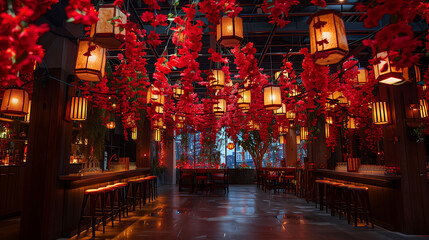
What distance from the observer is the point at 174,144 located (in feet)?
42.7

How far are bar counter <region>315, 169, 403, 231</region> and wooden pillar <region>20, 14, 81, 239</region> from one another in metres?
4.66

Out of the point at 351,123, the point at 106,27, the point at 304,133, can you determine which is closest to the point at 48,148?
the point at 106,27

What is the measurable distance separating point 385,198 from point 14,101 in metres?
5.72

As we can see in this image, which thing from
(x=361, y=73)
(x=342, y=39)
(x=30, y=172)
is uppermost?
(x=361, y=73)

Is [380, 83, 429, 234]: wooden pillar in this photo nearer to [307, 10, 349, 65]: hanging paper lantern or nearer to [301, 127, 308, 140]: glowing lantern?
[307, 10, 349, 65]: hanging paper lantern

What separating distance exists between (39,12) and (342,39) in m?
2.20

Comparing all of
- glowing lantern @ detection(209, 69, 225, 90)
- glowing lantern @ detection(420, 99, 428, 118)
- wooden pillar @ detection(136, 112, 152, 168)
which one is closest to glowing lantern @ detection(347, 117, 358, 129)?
glowing lantern @ detection(420, 99, 428, 118)

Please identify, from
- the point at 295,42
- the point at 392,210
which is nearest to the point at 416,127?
the point at 392,210

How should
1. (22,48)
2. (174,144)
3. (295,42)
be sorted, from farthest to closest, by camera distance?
1. (174,144)
2. (295,42)
3. (22,48)

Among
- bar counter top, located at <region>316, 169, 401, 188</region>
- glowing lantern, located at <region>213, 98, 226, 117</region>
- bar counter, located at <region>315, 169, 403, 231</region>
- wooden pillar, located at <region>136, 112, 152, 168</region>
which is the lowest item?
bar counter, located at <region>315, 169, 403, 231</region>

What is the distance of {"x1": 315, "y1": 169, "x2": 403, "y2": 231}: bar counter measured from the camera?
393 cm

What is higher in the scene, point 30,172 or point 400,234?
point 30,172

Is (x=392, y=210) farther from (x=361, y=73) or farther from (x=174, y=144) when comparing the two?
(x=174, y=144)

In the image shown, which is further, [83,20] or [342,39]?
[342,39]
